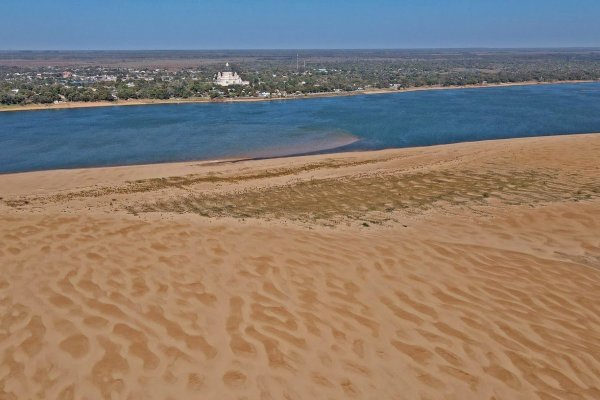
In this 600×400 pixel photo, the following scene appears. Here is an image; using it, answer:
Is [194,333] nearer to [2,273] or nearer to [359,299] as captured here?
[359,299]

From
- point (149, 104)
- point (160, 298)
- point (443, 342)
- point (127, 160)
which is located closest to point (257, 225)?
point (160, 298)

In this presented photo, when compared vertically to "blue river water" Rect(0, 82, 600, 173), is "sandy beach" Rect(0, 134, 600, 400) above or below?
above

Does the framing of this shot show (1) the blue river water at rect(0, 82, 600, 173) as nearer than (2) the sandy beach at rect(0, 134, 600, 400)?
No

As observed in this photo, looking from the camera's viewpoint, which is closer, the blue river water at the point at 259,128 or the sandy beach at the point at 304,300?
the sandy beach at the point at 304,300

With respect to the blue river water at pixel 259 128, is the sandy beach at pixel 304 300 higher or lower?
higher

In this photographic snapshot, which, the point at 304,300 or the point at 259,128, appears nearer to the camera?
the point at 304,300
